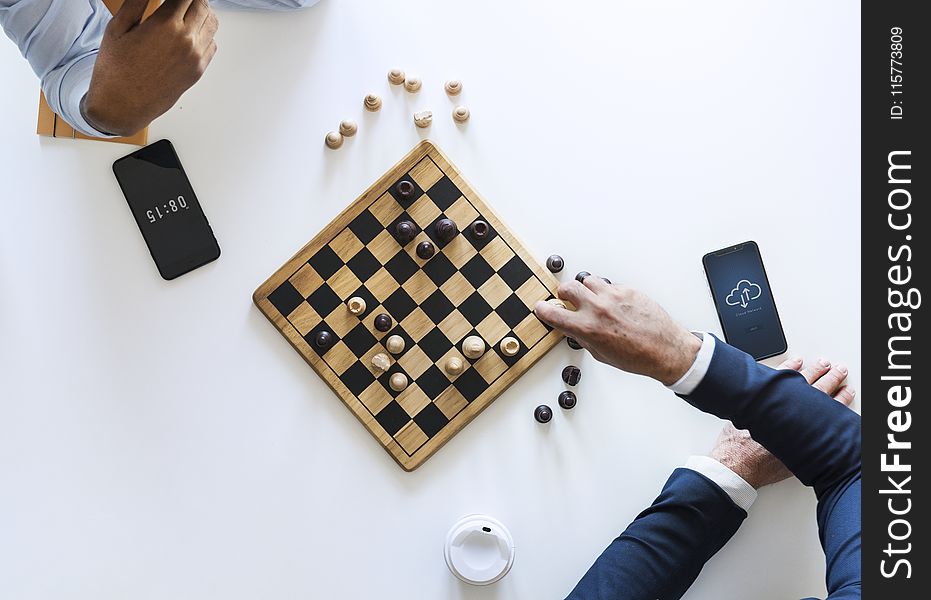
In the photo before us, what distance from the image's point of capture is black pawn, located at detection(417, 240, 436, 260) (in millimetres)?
1569

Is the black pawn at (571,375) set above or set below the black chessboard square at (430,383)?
below

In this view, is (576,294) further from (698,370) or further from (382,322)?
(382,322)

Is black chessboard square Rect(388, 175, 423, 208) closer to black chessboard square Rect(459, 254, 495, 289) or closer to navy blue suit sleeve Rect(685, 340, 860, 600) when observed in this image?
black chessboard square Rect(459, 254, 495, 289)

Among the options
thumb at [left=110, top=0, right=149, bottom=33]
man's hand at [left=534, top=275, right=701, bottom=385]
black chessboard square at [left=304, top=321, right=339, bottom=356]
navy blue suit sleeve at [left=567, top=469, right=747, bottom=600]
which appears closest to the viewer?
thumb at [left=110, top=0, right=149, bottom=33]

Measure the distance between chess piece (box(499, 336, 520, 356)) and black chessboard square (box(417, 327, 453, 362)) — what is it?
103 millimetres

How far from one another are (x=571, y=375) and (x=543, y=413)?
9 cm

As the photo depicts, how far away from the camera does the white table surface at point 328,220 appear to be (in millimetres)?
1596

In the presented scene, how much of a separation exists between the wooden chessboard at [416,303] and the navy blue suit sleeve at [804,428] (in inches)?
14.1

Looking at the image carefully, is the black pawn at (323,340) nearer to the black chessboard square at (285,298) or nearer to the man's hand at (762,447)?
the black chessboard square at (285,298)

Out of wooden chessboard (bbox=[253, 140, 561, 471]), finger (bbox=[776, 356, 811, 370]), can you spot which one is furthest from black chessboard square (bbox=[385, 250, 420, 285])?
finger (bbox=[776, 356, 811, 370])

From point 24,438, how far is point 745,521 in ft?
4.64

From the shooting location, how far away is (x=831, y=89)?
1683mm

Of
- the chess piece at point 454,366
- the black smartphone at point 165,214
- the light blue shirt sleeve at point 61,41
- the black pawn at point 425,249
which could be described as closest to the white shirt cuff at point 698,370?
the chess piece at point 454,366

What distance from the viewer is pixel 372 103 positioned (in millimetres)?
1613
